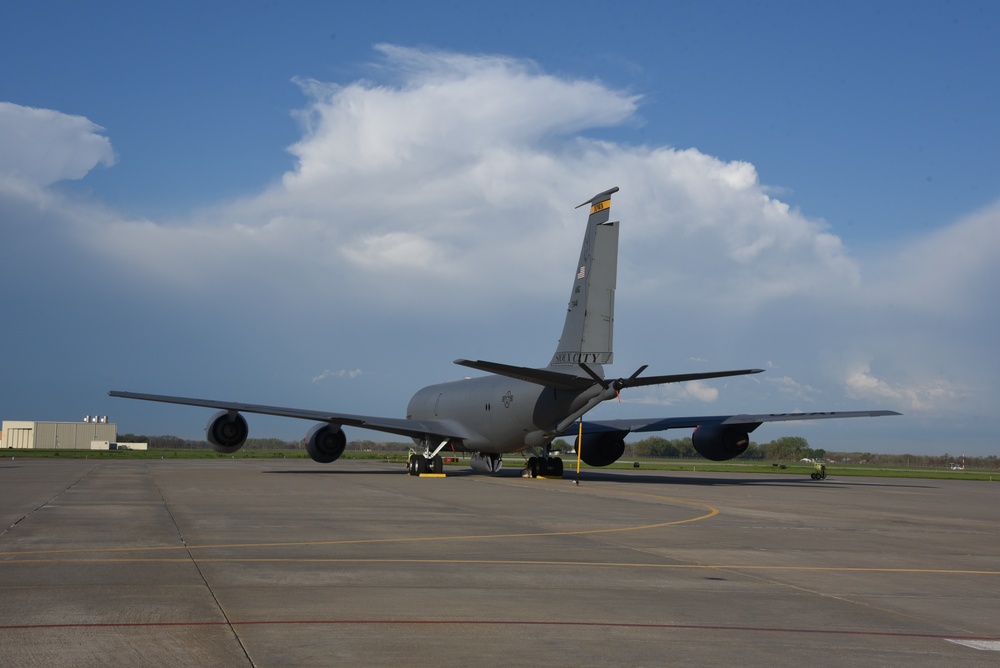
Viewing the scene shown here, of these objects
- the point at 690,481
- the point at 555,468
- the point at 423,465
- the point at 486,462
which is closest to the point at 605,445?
the point at 555,468

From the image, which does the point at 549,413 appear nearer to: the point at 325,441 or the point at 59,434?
the point at 325,441

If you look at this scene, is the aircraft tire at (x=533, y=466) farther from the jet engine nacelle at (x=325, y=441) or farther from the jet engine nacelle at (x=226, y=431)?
the jet engine nacelle at (x=226, y=431)

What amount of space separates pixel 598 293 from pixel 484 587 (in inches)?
923

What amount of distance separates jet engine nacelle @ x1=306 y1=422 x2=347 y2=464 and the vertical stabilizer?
11.6 meters

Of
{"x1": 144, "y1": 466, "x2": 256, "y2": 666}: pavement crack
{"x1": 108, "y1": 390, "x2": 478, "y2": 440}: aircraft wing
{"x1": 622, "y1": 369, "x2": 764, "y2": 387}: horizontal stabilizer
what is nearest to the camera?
{"x1": 144, "y1": 466, "x2": 256, "y2": 666}: pavement crack

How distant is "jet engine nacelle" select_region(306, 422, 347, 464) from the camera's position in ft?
129

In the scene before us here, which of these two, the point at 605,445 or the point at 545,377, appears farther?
the point at 605,445

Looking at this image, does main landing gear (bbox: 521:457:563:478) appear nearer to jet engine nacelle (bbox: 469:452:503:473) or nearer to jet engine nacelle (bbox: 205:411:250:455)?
jet engine nacelle (bbox: 469:452:503:473)

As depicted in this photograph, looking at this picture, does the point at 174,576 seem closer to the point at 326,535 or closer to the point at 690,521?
the point at 326,535

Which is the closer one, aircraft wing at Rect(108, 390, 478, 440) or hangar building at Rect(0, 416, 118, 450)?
aircraft wing at Rect(108, 390, 478, 440)

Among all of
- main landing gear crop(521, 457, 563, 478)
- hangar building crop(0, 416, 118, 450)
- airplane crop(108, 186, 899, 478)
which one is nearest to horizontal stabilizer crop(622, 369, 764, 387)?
airplane crop(108, 186, 899, 478)

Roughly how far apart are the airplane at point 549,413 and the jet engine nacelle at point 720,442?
0.04 meters

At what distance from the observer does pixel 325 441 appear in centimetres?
3947

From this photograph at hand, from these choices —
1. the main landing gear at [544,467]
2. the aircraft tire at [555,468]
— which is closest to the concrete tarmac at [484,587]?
the main landing gear at [544,467]
